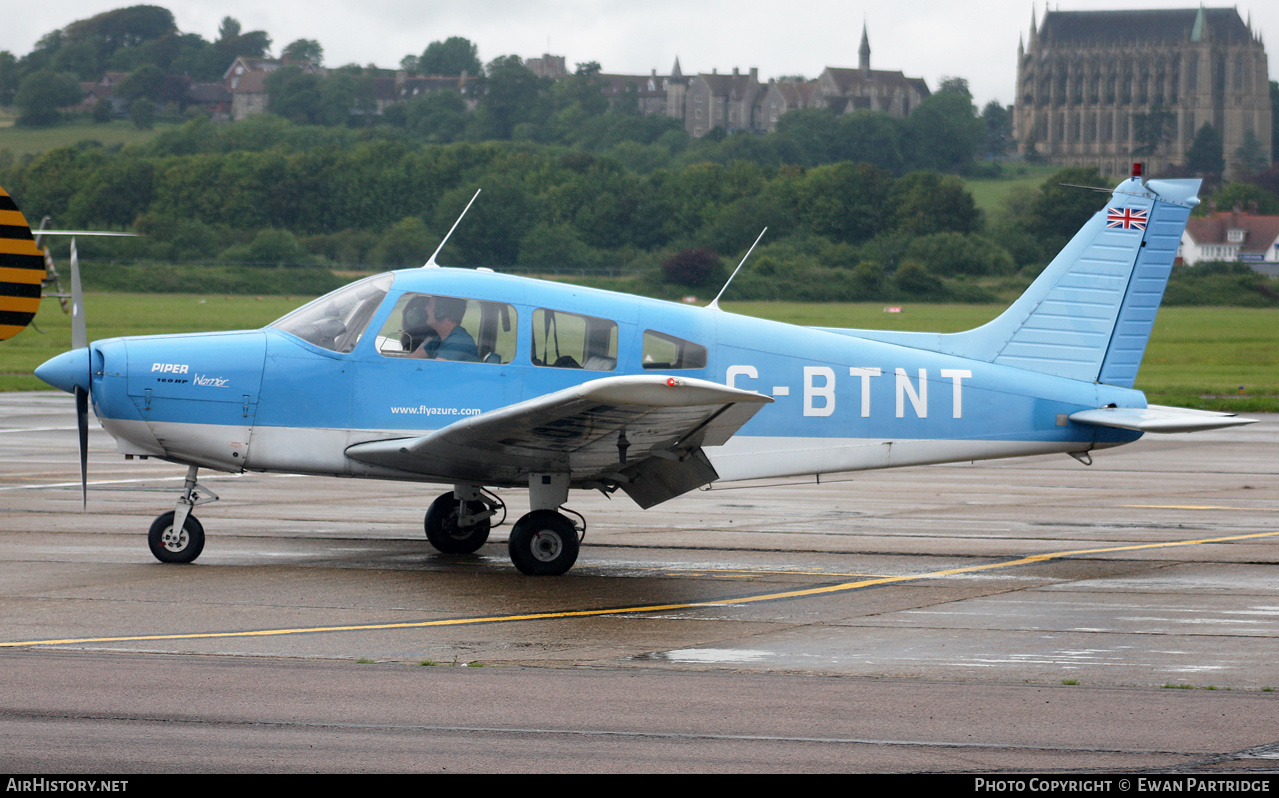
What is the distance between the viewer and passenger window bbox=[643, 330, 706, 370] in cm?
1109

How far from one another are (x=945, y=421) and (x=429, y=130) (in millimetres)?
176910

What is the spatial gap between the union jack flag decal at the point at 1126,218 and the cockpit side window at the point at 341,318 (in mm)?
6329

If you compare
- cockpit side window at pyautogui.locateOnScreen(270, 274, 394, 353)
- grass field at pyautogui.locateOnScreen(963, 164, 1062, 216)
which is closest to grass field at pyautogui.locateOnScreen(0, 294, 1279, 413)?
cockpit side window at pyautogui.locateOnScreen(270, 274, 394, 353)

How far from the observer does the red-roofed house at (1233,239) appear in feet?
302

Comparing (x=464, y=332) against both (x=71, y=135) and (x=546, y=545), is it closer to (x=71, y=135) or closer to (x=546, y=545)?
(x=546, y=545)

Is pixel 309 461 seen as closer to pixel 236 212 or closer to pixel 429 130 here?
pixel 236 212

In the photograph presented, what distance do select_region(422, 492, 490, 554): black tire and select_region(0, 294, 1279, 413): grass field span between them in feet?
52.9

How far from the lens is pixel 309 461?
10883 millimetres

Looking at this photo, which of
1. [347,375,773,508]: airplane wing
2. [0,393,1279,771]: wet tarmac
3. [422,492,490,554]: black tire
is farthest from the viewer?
[422,492,490,554]: black tire

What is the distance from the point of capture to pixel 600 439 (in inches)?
398

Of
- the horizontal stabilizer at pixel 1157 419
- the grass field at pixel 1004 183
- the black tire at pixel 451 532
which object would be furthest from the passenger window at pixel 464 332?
the grass field at pixel 1004 183

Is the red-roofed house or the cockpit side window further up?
the cockpit side window

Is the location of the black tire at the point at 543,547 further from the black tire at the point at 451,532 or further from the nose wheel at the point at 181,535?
the nose wheel at the point at 181,535

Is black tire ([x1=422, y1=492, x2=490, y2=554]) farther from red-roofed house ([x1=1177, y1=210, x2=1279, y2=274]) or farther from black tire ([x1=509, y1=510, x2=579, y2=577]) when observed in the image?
red-roofed house ([x1=1177, y1=210, x2=1279, y2=274])
